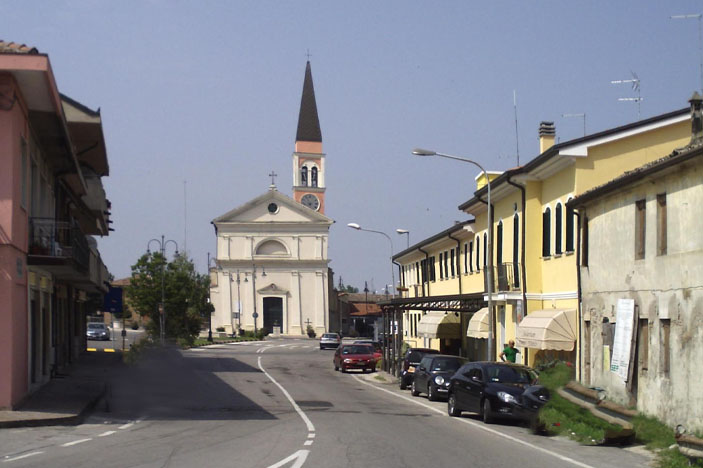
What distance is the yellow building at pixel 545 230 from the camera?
25484 mm

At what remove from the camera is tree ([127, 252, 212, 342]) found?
59875mm

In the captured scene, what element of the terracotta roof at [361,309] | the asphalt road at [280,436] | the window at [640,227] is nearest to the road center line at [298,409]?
the asphalt road at [280,436]

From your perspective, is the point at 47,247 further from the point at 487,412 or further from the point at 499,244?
the point at 499,244

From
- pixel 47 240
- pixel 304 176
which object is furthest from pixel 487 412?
pixel 304 176

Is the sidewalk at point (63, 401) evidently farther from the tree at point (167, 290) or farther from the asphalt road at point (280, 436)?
the tree at point (167, 290)

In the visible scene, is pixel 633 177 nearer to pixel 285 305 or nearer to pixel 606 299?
pixel 606 299

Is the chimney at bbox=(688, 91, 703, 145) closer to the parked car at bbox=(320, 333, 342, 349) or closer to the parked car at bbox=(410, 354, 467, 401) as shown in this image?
the parked car at bbox=(410, 354, 467, 401)

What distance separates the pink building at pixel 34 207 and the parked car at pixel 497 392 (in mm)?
10369

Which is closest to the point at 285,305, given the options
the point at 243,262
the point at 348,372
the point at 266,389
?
the point at 243,262

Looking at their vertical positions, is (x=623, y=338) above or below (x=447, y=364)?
above

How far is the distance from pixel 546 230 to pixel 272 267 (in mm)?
77418

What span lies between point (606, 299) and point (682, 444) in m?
8.50

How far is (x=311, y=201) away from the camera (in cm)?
11625

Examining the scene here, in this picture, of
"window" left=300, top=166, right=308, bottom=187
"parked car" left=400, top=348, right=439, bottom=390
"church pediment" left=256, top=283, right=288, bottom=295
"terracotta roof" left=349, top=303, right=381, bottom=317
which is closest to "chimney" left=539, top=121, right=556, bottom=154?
"parked car" left=400, top=348, right=439, bottom=390
